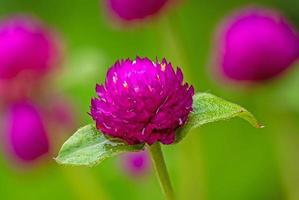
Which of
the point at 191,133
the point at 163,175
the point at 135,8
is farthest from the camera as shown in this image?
the point at 135,8

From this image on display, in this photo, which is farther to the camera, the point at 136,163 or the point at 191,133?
the point at 136,163

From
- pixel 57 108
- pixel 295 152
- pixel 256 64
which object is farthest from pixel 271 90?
pixel 57 108

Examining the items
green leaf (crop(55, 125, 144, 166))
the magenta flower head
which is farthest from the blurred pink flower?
green leaf (crop(55, 125, 144, 166))

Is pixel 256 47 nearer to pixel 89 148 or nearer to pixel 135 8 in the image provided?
pixel 135 8

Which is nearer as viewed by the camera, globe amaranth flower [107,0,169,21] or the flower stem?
the flower stem

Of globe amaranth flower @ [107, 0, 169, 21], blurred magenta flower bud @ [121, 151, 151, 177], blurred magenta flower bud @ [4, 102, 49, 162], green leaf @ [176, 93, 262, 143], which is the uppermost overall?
globe amaranth flower @ [107, 0, 169, 21]

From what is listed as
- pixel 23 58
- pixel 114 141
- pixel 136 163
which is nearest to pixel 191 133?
pixel 136 163

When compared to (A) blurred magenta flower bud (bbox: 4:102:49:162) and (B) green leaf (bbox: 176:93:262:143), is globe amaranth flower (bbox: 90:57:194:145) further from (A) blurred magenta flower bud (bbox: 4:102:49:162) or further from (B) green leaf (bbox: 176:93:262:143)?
(A) blurred magenta flower bud (bbox: 4:102:49:162)
